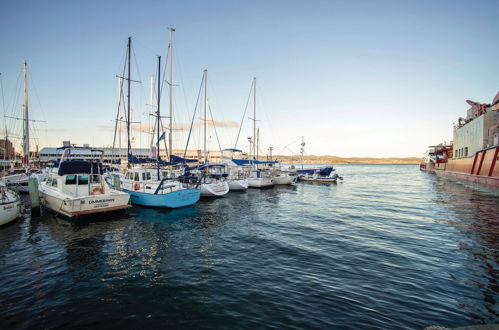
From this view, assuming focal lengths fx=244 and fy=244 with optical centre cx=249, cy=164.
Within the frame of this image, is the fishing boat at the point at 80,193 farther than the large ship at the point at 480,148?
No

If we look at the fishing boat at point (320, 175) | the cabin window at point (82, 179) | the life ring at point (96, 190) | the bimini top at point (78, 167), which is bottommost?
the fishing boat at point (320, 175)

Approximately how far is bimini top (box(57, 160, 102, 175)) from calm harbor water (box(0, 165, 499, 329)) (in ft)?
11.6

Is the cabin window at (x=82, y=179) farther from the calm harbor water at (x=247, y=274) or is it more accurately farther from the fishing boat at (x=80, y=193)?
the calm harbor water at (x=247, y=274)

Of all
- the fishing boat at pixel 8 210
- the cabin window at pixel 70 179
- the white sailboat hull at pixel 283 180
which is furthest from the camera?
the white sailboat hull at pixel 283 180

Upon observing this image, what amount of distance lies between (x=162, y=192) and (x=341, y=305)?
1725 centimetres

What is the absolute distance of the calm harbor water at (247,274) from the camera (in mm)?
6355

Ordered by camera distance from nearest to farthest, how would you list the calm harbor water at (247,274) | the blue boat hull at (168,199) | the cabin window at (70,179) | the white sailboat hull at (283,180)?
the calm harbor water at (247,274) → the cabin window at (70,179) → the blue boat hull at (168,199) → the white sailboat hull at (283,180)

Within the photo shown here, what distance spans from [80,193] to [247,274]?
1545 centimetres

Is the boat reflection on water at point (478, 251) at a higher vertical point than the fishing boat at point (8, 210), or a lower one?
lower

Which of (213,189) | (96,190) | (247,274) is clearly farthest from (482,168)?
(96,190)

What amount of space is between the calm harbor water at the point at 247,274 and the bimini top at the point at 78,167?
353 cm

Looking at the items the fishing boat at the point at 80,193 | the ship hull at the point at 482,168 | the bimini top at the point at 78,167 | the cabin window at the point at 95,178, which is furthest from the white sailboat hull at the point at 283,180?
the bimini top at the point at 78,167

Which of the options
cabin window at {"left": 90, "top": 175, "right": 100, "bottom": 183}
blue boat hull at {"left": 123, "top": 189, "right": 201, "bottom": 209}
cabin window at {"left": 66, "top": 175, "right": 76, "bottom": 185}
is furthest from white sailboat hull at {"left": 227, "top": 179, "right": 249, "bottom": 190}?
cabin window at {"left": 66, "top": 175, "right": 76, "bottom": 185}

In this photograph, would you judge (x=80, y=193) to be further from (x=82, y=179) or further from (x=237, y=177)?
(x=237, y=177)
